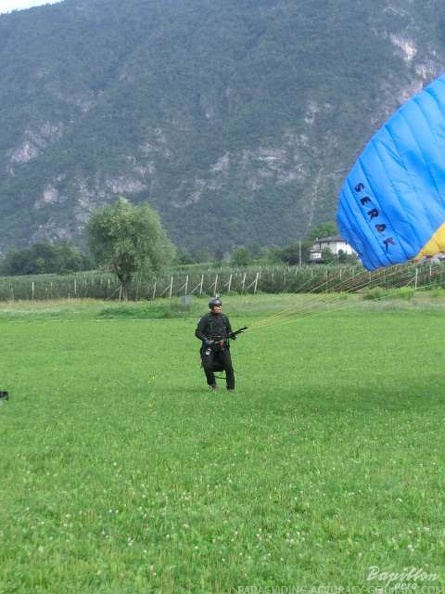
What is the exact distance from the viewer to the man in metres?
16.7

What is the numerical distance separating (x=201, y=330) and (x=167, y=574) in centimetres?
1113

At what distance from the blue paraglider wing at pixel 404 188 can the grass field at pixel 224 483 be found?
3135 millimetres

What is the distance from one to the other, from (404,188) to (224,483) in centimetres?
630

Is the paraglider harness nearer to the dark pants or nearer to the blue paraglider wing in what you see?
the dark pants

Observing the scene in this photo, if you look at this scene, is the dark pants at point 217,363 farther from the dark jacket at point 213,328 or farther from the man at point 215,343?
the dark jacket at point 213,328

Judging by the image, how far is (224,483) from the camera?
847 cm

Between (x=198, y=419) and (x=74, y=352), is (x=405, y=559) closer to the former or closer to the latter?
(x=198, y=419)

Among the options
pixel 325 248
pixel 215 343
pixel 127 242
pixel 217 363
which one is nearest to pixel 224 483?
pixel 215 343

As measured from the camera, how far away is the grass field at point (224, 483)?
591 cm

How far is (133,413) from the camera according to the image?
13961 millimetres

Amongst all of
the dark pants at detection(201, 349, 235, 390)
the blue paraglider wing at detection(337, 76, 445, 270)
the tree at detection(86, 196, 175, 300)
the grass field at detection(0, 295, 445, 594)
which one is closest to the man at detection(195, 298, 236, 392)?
the dark pants at detection(201, 349, 235, 390)

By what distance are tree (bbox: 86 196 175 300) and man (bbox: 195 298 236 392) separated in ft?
190

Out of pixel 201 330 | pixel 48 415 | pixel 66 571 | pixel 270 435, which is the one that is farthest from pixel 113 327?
pixel 66 571

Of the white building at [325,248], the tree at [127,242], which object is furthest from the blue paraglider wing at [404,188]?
the tree at [127,242]
